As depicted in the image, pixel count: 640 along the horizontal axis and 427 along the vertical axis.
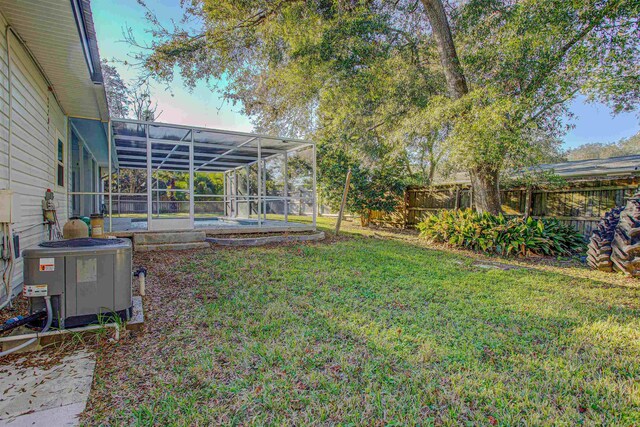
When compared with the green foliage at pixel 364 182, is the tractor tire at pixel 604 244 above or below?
below

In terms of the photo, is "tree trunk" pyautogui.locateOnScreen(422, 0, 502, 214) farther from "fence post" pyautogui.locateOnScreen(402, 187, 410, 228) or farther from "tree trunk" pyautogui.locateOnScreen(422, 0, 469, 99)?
"fence post" pyautogui.locateOnScreen(402, 187, 410, 228)

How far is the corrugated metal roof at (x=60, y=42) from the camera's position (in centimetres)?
294

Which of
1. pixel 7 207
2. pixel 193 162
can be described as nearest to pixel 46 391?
pixel 7 207

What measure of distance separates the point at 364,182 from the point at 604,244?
7403 millimetres

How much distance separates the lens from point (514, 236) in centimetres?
695

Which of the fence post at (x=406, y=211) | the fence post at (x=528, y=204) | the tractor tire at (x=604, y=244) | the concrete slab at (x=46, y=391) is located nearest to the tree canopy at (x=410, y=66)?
the fence post at (x=528, y=204)

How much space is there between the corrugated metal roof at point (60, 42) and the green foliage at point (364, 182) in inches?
323

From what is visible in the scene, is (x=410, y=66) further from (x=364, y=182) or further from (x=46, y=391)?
(x=46, y=391)

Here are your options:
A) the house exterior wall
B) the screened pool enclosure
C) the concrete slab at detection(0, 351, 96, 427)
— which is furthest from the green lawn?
the screened pool enclosure

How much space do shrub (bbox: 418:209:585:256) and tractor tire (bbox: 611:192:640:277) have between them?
166cm

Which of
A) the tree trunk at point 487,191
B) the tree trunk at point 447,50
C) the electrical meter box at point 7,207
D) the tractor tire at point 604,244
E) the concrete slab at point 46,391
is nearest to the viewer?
the concrete slab at point 46,391

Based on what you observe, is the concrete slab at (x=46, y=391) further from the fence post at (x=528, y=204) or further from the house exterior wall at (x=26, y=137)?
the fence post at (x=528, y=204)

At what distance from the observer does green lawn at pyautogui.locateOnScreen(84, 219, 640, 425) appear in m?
1.82

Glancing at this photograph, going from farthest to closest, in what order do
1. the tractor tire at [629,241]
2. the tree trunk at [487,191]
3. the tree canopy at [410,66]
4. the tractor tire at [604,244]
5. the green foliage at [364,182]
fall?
1. the green foliage at [364,182]
2. the tree trunk at [487,191]
3. the tree canopy at [410,66]
4. the tractor tire at [604,244]
5. the tractor tire at [629,241]
